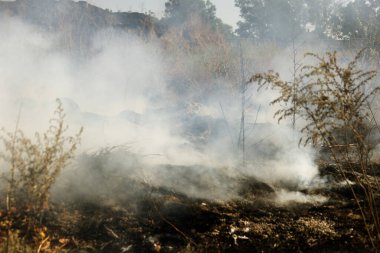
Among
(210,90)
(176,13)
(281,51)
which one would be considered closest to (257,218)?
(210,90)

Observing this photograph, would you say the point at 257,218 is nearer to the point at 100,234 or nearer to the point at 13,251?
the point at 100,234

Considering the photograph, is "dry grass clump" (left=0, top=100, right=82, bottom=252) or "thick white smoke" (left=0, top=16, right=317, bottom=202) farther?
"thick white smoke" (left=0, top=16, right=317, bottom=202)

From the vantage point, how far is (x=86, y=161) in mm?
4266

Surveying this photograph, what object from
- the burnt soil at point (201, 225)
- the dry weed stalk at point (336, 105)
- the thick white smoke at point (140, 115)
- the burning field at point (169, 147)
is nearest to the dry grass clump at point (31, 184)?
the burning field at point (169, 147)

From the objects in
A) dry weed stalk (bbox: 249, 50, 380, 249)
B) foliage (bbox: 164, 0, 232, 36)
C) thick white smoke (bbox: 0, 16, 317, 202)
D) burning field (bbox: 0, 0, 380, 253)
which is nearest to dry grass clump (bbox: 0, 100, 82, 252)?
burning field (bbox: 0, 0, 380, 253)

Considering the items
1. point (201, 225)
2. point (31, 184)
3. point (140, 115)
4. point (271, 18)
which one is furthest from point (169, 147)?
point (271, 18)

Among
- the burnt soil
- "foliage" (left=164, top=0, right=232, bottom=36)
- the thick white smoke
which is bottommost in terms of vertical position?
the burnt soil

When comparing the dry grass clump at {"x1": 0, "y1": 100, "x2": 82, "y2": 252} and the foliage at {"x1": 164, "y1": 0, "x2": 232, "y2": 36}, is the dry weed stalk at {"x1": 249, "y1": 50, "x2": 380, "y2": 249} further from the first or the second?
the foliage at {"x1": 164, "y1": 0, "x2": 232, "y2": 36}

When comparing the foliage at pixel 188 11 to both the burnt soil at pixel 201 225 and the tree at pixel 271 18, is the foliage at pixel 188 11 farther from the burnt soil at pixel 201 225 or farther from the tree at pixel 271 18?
the burnt soil at pixel 201 225

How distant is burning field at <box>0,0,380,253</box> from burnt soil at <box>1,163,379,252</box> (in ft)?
0.05

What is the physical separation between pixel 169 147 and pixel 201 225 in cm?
253

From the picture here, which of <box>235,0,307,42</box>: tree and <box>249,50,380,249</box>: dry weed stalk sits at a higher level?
<box>235,0,307,42</box>: tree

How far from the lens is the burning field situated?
2.59 m

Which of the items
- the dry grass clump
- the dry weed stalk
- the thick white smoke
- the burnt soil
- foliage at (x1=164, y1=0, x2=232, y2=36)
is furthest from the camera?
foliage at (x1=164, y1=0, x2=232, y2=36)
